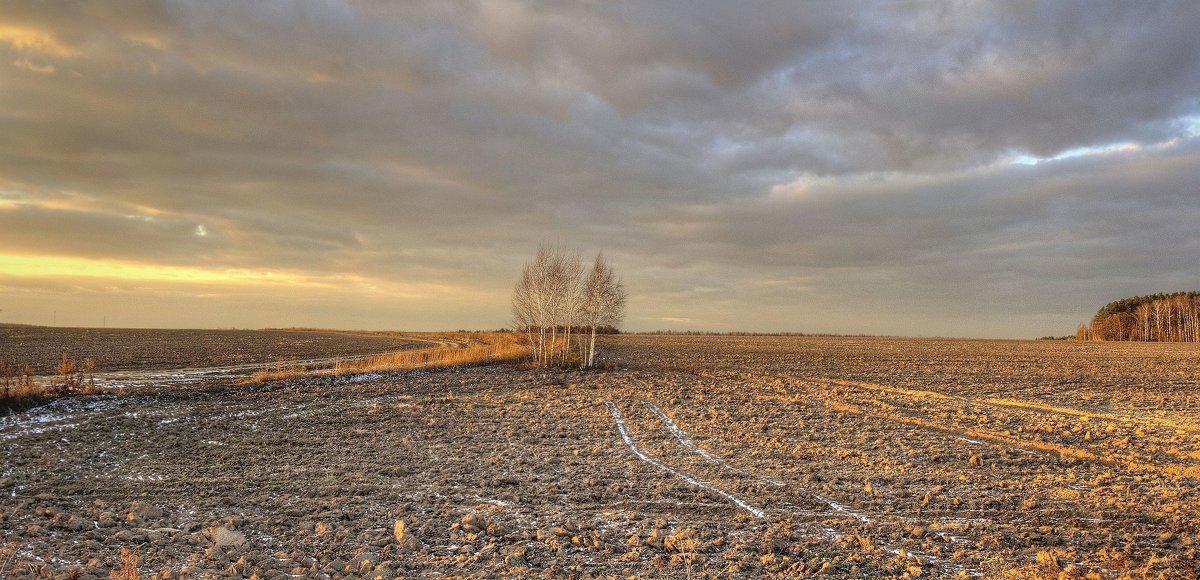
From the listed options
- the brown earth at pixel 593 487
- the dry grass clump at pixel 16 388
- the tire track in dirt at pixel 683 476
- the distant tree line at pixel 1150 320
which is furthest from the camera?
the distant tree line at pixel 1150 320

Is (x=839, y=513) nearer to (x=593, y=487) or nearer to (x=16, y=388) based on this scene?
(x=593, y=487)

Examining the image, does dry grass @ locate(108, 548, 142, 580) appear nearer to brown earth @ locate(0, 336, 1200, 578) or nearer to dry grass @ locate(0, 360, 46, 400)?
brown earth @ locate(0, 336, 1200, 578)

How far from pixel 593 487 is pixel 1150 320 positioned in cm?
15880

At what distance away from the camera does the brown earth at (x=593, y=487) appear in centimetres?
797

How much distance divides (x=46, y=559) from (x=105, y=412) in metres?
13.7

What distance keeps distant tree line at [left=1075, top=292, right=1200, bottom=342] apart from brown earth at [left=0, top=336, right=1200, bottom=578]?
438ft

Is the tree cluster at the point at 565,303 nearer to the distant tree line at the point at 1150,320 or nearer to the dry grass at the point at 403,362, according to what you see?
the dry grass at the point at 403,362

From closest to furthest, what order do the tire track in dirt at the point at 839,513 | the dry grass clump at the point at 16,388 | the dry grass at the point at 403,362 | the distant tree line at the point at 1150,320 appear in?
1. the tire track in dirt at the point at 839,513
2. the dry grass clump at the point at 16,388
3. the dry grass at the point at 403,362
4. the distant tree line at the point at 1150,320

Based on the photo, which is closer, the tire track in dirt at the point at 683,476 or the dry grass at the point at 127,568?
the dry grass at the point at 127,568

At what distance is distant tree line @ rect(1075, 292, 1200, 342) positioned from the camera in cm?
12612

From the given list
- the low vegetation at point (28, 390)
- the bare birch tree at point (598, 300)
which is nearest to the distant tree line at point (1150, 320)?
the bare birch tree at point (598, 300)

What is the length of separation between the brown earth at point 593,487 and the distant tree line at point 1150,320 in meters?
133

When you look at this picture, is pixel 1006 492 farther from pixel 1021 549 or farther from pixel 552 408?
pixel 552 408

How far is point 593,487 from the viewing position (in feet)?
37.9
